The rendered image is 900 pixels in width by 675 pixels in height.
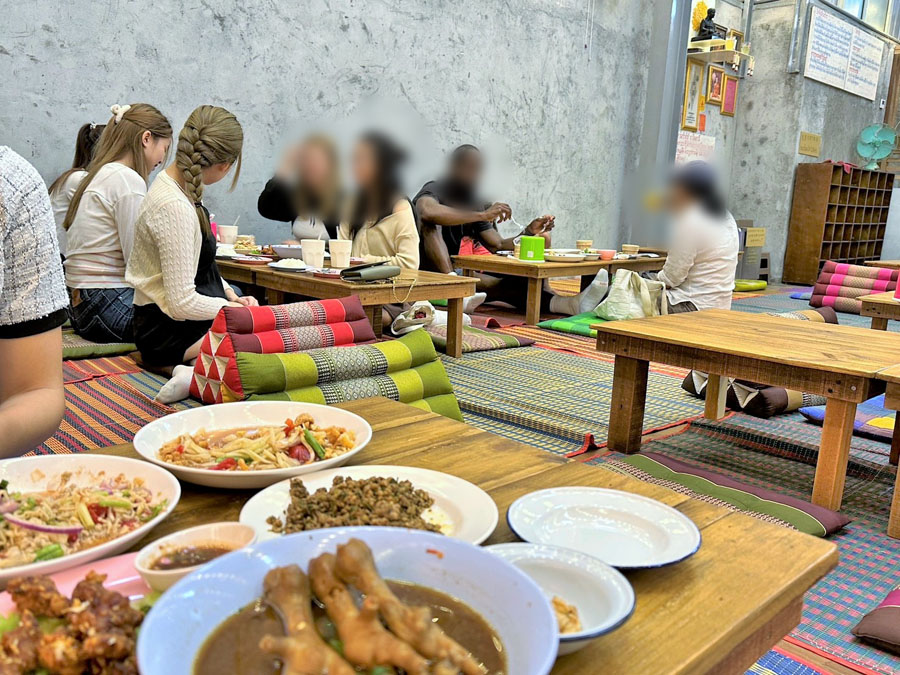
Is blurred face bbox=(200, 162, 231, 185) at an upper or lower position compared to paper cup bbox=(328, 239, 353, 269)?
upper

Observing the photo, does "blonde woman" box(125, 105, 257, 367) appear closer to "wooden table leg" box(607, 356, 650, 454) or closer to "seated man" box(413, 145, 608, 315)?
"wooden table leg" box(607, 356, 650, 454)

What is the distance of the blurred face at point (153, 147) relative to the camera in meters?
3.61

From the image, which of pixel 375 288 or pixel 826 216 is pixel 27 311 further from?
pixel 826 216

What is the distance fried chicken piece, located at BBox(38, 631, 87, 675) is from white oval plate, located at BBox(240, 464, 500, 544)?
0.24 metres

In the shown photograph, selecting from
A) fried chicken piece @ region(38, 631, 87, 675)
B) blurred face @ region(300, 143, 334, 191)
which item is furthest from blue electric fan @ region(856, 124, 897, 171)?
Answer: fried chicken piece @ region(38, 631, 87, 675)

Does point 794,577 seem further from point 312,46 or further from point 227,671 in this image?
point 312,46

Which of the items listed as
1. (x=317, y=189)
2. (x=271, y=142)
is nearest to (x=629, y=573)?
(x=317, y=189)

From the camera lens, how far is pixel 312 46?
18.1 feet

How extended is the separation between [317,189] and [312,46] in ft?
4.75

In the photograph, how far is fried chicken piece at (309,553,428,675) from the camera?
467mm

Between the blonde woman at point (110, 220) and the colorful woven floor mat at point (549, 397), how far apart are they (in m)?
1.67

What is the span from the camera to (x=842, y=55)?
998cm

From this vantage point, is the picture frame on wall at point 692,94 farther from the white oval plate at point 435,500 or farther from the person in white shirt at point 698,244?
the white oval plate at point 435,500

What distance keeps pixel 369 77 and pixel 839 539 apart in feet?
16.4
